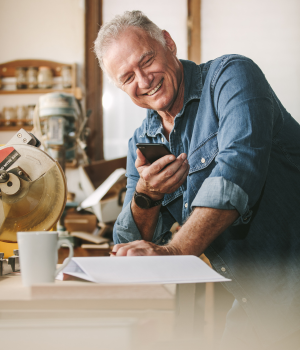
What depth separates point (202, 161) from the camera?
0.99 m

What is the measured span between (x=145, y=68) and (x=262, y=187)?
1.82 ft

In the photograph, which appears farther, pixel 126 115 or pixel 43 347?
pixel 126 115

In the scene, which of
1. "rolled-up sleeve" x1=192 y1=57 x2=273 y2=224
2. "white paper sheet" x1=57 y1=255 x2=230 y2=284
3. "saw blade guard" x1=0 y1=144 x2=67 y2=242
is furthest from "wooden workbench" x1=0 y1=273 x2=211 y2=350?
"saw blade guard" x1=0 y1=144 x2=67 y2=242

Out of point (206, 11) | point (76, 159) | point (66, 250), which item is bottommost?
point (66, 250)

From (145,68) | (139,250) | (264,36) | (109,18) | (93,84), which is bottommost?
(139,250)

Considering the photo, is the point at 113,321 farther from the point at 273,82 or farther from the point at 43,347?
the point at 273,82

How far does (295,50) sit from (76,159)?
1973 millimetres

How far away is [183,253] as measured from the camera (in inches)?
27.5

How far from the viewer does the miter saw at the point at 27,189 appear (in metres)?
0.86

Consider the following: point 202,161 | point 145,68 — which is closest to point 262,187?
point 202,161

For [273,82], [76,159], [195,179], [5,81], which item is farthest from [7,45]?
[195,179]

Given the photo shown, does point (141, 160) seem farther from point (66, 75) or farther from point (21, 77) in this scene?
point (21, 77)

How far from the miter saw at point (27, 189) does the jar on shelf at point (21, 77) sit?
2103 mm

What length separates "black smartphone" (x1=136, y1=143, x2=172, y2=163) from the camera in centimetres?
87
